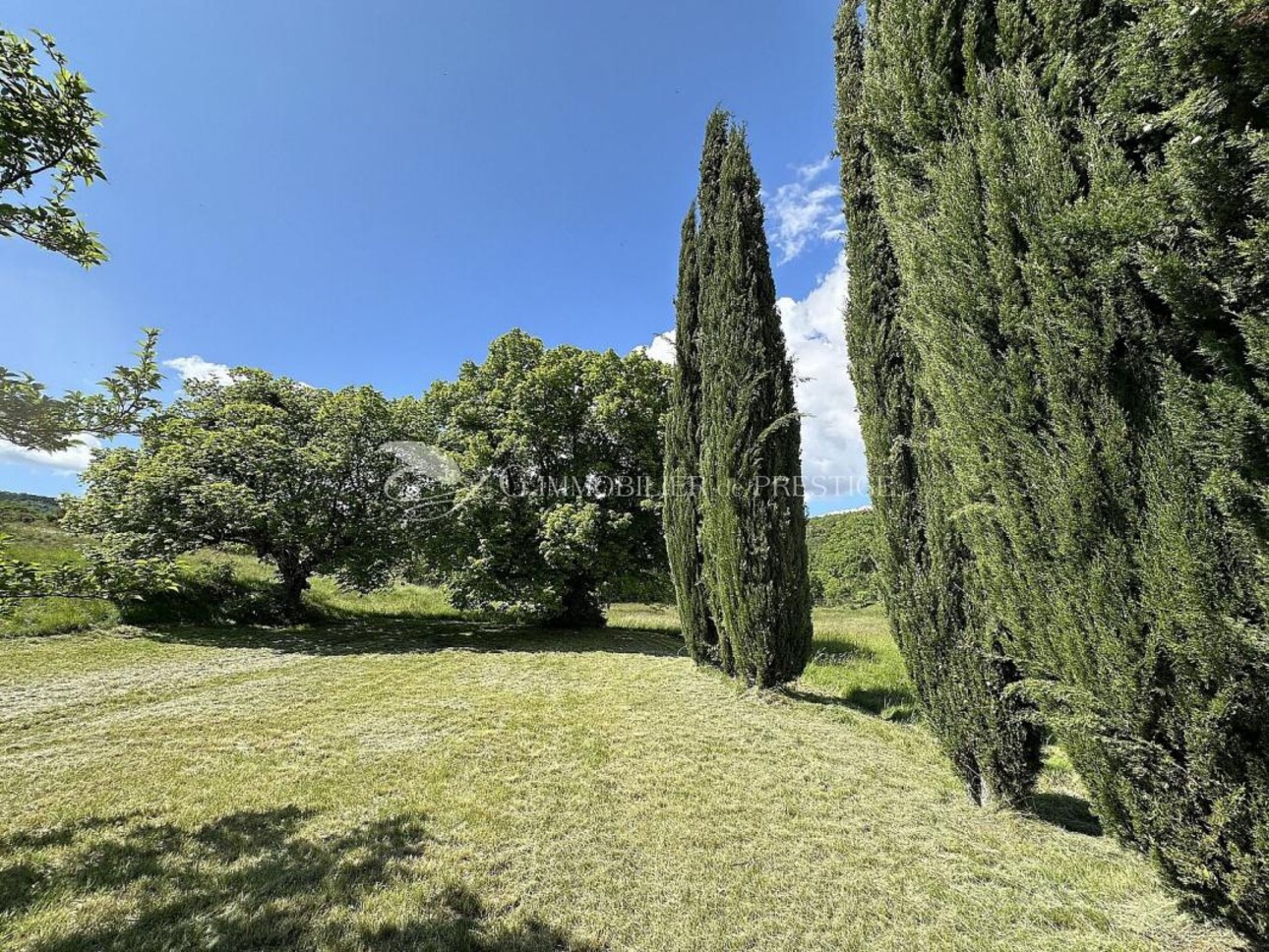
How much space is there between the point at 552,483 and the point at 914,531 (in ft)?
32.6

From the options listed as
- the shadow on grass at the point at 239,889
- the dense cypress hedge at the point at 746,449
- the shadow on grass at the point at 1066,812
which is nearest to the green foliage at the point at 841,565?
the dense cypress hedge at the point at 746,449

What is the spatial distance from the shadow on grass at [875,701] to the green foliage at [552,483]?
5818mm

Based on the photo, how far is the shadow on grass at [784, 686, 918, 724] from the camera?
Result: 243 inches

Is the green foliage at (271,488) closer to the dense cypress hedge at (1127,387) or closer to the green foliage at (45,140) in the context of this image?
the green foliage at (45,140)

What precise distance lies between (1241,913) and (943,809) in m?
1.99

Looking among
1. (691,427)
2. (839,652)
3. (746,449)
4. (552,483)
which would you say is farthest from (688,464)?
(839,652)

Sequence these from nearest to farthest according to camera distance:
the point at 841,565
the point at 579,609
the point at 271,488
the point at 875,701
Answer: the point at 875,701, the point at 271,488, the point at 579,609, the point at 841,565

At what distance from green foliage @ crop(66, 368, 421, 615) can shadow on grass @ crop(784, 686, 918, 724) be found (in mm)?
10489

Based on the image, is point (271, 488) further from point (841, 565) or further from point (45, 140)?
point (841, 565)

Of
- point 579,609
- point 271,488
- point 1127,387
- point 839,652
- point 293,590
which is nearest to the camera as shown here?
point 1127,387

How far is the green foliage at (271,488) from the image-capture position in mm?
10547

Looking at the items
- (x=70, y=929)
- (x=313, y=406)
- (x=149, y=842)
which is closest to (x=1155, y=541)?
(x=70, y=929)

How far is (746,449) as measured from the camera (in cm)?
709

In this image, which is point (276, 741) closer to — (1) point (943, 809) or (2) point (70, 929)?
(2) point (70, 929)
